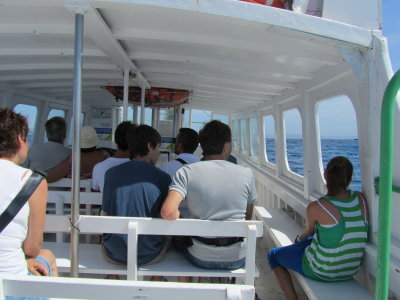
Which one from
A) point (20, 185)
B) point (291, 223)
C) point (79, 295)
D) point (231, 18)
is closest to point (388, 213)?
point (79, 295)

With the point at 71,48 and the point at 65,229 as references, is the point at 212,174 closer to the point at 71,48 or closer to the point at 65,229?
the point at 65,229

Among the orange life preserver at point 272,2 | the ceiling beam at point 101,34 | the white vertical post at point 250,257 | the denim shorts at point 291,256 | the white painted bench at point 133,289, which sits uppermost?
the orange life preserver at point 272,2

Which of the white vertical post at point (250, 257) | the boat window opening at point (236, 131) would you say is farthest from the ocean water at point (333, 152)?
the boat window opening at point (236, 131)

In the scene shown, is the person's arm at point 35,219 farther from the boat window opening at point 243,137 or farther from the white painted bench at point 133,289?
the boat window opening at point 243,137

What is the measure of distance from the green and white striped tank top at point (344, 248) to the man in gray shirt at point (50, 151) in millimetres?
2608

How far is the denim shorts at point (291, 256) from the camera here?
2528mm

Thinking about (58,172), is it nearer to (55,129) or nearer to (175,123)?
(55,129)

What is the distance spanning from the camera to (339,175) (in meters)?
2.35

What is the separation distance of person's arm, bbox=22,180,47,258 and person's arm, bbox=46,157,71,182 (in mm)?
1565

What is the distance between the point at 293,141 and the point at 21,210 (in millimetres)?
4141

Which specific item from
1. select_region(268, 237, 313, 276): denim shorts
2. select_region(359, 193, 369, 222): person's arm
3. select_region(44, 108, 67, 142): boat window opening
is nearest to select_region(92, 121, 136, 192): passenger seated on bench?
select_region(268, 237, 313, 276): denim shorts

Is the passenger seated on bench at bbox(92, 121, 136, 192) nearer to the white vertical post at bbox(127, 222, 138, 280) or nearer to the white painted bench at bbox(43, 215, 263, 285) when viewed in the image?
the white painted bench at bbox(43, 215, 263, 285)

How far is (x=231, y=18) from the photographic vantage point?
6.03ft

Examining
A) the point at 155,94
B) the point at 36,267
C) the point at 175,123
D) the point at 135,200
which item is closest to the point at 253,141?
the point at 175,123
